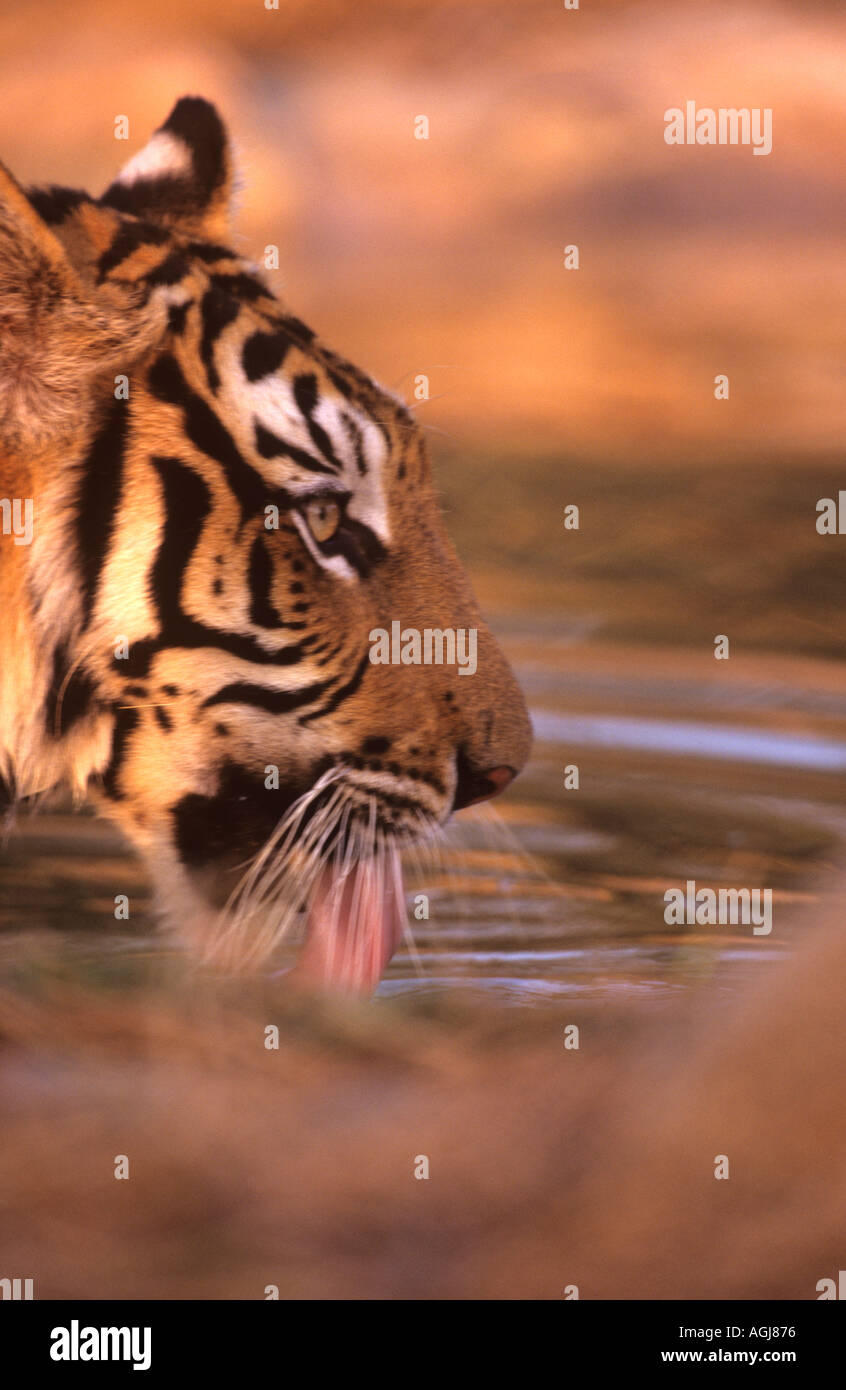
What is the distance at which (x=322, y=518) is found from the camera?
1452 millimetres

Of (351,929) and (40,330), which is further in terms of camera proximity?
(351,929)

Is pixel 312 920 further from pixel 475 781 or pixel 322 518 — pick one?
pixel 322 518

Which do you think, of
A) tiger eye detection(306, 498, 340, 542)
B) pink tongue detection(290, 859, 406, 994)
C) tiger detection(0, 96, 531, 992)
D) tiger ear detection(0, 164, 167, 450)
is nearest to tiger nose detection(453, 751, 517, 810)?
tiger detection(0, 96, 531, 992)

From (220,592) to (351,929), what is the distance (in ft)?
1.37

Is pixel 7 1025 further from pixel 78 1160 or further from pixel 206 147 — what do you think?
pixel 206 147

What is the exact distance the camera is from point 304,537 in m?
1.44

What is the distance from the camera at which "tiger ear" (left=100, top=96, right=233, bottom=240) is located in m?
1.63

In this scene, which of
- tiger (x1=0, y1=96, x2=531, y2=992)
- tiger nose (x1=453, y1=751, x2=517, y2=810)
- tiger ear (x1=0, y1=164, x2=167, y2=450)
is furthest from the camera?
tiger nose (x1=453, y1=751, x2=517, y2=810)

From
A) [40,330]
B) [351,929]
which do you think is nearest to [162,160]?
[40,330]

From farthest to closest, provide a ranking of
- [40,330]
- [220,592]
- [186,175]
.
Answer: [186,175]
[220,592]
[40,330]

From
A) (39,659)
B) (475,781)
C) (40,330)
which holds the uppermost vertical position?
(40,330)

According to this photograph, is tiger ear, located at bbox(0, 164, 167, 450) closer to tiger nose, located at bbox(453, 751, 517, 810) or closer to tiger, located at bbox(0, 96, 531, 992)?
tiger, located at bbox(0, 96, 531, 992)

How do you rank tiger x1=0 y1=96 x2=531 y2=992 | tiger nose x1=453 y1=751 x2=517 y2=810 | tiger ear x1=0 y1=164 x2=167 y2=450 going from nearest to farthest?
1. tiger ear x1=0 y1=164 x2=167 y2=450
2. tiger x1=0 y1=96 x2=531 y2=992
3. tiger nose x1=453 y1=751 x2=517 y2=810

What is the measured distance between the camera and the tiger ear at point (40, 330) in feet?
4.19
